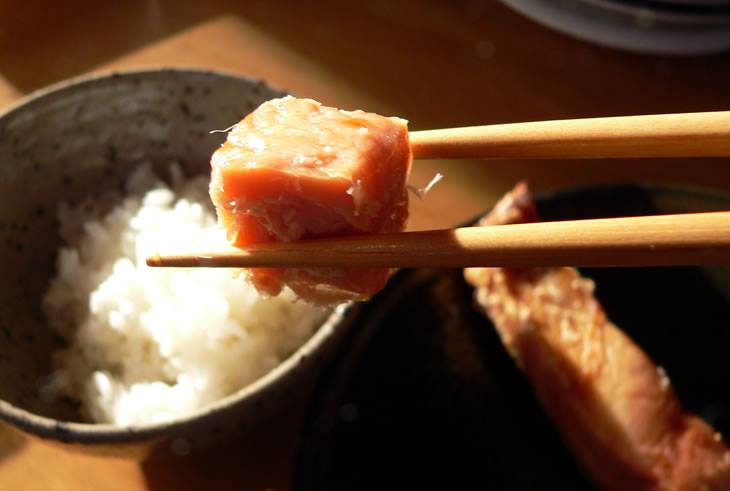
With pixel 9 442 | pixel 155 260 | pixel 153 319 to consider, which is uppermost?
pixel 155 260

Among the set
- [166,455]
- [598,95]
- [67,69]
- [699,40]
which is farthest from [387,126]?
[699,40]

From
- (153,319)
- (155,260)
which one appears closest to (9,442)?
(153,319)

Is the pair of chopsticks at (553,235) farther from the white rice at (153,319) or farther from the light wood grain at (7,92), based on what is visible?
the light wood grain at (7,92)

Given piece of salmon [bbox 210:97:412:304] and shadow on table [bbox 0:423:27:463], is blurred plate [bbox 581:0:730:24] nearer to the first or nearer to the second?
piece of salmon [bbox 210:97:412:304]

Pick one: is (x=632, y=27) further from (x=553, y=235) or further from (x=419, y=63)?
(x=553, y=235)

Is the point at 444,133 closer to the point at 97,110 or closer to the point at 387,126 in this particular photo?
the point at 387,126

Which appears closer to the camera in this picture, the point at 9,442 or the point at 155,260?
the point at 155,260
